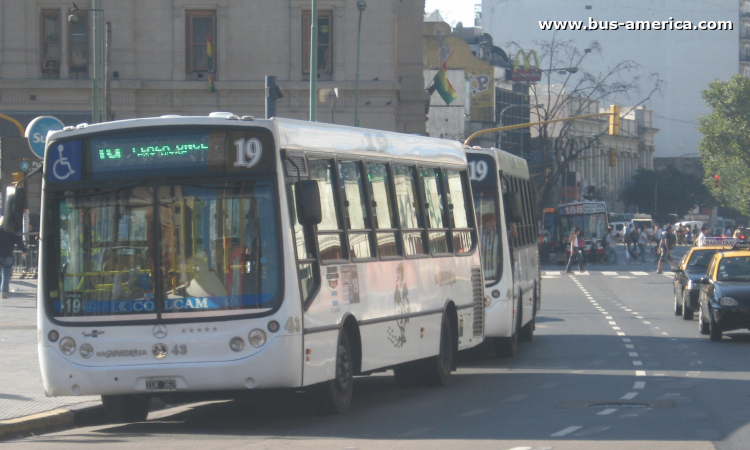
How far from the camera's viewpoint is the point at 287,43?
1678 inches

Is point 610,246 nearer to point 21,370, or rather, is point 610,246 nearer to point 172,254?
point 21,370

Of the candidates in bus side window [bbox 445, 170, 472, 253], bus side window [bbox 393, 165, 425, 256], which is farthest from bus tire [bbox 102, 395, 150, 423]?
bus side window [bbox 445, 170, 472, 253]

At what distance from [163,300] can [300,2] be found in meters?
34.3

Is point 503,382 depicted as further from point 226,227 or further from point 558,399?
point 226,227

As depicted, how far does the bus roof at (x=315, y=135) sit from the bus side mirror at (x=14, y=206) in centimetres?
62

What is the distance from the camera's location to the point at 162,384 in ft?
30.4

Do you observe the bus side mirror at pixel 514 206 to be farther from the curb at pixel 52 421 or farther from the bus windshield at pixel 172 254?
the bus windshield at pixel 172 254

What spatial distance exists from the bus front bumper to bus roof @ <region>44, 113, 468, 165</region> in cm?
176

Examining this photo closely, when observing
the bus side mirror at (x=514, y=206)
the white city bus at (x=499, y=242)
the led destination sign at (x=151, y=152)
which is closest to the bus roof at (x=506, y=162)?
the white city bus at (x=499, y=242)

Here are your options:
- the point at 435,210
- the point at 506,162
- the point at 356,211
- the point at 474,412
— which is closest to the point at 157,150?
the point at 356,211

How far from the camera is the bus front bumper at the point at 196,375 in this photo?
360 inches

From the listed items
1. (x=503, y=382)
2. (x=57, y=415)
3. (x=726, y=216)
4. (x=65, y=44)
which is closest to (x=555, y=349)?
(x=503, y=382)

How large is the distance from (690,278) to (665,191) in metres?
94.3

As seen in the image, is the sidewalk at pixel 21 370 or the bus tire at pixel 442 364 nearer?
the sidewalk at pixel 21 370
